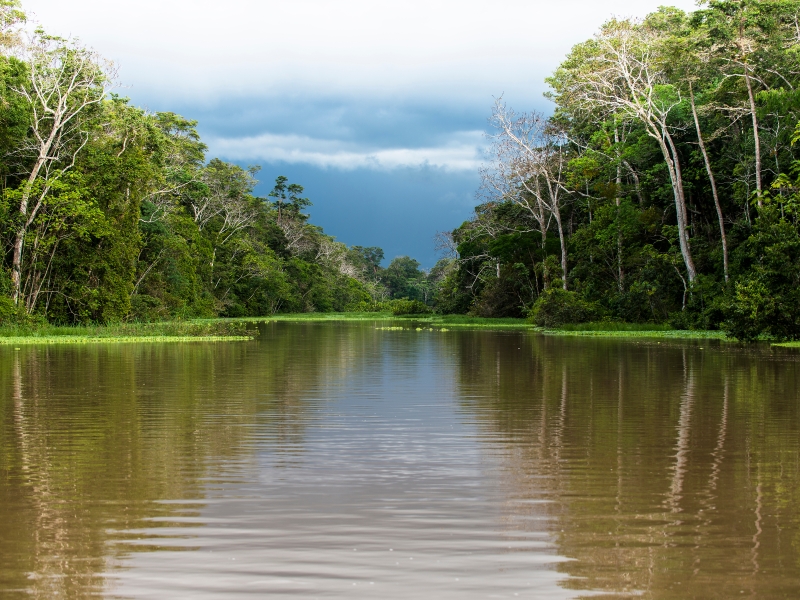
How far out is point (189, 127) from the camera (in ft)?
197

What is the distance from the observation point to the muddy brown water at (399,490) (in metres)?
4.75

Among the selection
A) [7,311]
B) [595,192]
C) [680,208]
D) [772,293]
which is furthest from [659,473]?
[595,192]

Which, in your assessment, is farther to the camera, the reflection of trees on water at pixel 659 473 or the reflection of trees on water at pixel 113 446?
the reflection of trees on water at pixel 113 446

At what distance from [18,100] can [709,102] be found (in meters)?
27.4

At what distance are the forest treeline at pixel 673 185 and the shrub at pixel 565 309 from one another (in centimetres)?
7

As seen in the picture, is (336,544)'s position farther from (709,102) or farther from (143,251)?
(143,251)

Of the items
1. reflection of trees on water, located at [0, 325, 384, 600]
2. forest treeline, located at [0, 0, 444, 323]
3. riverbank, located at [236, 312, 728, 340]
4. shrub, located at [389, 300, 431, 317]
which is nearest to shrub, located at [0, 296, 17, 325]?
forest treeline, located at [0, 0, 444, 323]

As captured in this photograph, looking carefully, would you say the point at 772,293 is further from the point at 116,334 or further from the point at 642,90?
the point at 116,334

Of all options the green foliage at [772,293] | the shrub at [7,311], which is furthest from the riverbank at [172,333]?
the green foliage at [772,293]

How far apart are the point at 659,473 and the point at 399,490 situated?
2305mm

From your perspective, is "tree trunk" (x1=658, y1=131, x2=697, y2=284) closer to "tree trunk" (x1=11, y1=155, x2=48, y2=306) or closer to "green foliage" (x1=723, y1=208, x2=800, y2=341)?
"green foliage" (x1=723, y1=208, x2=800, y2=341)

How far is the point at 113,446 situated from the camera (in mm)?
8656

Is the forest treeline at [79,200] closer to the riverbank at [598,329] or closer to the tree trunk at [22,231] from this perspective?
the tree trunk at [22,231]

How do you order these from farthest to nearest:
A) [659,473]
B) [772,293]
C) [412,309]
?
1. [412,309]
2. [772,293]
3. [659,473]
